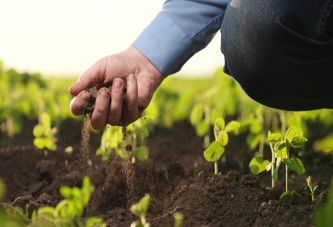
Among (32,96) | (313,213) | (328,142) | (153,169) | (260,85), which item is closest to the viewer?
(328,142)

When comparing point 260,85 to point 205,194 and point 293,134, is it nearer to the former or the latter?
point 293,134

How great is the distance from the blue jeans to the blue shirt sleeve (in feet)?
0.97

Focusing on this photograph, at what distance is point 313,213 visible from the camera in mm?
1760

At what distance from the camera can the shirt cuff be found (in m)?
2.42

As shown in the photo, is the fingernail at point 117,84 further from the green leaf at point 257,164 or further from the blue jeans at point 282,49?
the green leaf at point 257,164

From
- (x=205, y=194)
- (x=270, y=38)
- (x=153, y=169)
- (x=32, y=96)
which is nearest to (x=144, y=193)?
(x=153, y=169)

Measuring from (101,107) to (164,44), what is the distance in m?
0.57

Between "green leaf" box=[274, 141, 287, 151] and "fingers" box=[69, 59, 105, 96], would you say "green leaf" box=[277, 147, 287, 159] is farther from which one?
"fingers" box=[69, 59, 105, 96]

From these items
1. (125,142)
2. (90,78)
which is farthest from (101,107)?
(125,142)

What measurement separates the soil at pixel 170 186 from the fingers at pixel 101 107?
302 mm

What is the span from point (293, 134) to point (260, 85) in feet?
0.89

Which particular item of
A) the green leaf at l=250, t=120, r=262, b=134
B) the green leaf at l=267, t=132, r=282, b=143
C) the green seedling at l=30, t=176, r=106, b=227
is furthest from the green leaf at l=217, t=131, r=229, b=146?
the green seedling at l=30, t=176, r=106, b=227

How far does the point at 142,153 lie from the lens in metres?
2.42

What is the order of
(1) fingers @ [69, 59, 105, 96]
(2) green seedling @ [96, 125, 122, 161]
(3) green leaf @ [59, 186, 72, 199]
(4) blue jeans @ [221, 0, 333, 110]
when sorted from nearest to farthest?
1. (3) green leaf @ [59, 186, 72, 199]
2. (4) blue jeans @ [221, 0, 333, 110]
3. (1) fingers @ [69, 59, 105, 96]
4. (2) green seedling @ [96, 125, 122, 161]
